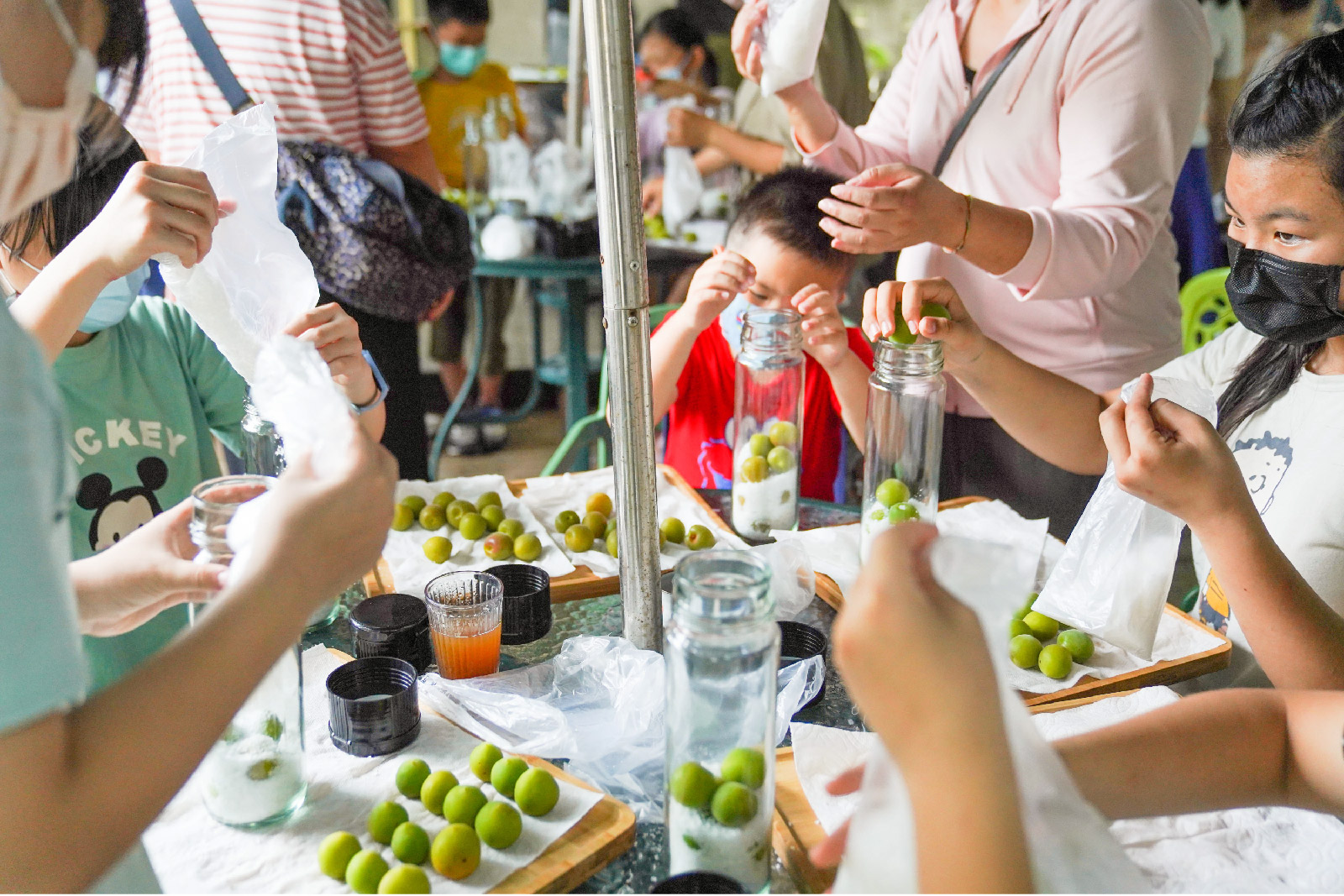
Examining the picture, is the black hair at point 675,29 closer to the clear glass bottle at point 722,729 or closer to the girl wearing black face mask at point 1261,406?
the girl wearing black face mask at point 1261,406

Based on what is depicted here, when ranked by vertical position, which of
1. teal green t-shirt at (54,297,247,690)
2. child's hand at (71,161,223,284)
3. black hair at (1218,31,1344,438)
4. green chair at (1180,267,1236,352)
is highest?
black hair at (1218,31,1344,438)

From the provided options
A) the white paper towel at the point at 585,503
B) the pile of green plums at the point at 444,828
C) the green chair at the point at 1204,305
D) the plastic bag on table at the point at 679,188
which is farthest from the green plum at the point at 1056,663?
the plastic bag on table at the point at 679,188

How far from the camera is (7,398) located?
483 mm

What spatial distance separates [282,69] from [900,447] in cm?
156

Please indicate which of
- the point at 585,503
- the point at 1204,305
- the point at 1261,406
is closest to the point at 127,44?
the point at 585,503

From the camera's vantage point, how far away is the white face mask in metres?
0.55

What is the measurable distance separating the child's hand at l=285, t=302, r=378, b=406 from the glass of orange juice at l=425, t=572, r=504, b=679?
0.27 m

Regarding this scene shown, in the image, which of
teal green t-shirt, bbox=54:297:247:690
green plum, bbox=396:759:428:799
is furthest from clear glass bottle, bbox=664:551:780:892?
teal green t-shirt, bbox=54:297:247:690

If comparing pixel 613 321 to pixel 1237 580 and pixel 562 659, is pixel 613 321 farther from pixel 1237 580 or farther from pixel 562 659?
pixel 1237 580

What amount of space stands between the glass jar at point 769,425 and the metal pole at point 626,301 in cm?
45

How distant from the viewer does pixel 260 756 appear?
84 centimetres

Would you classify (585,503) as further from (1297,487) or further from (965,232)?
(1297,487)

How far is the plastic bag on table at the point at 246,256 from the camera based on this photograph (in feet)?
3.69

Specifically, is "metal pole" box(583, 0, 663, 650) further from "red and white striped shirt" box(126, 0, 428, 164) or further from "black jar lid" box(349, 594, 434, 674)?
"red and white striped shirt" box(126, 0, 428, 164)
